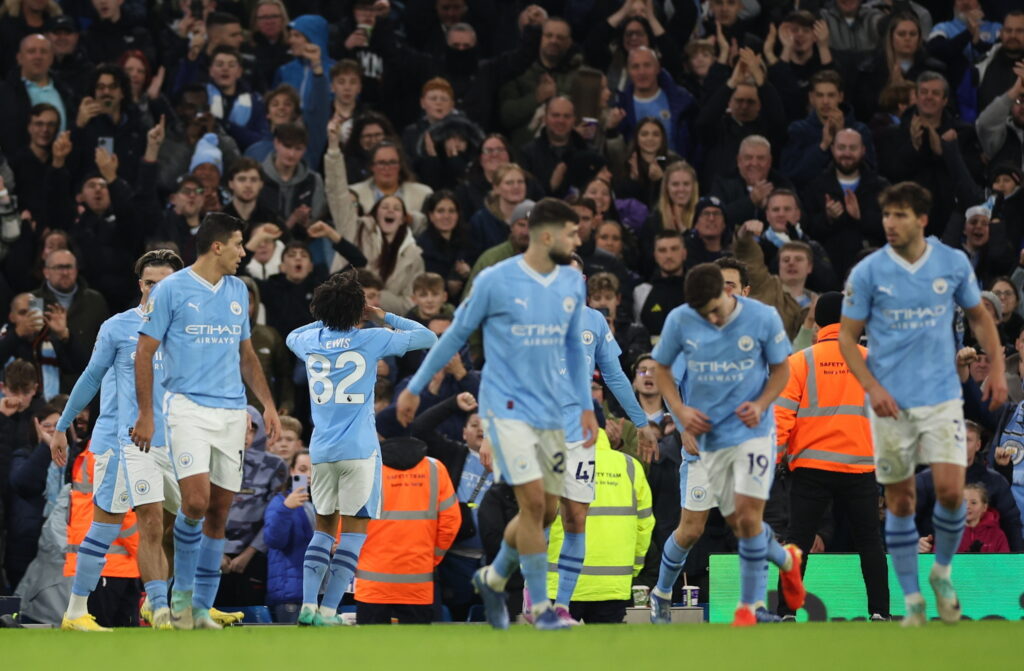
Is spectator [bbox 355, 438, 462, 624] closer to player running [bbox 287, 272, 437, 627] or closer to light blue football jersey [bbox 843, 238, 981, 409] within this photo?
player running [bbox 287, 272, 437, 627]

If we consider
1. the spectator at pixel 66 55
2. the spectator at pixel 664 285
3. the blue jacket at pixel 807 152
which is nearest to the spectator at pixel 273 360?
the spectator at pixel 664 285

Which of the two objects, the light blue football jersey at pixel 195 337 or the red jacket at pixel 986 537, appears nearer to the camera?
the light blue football jersey at pixel 195 337

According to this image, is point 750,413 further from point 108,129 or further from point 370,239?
point 108,129

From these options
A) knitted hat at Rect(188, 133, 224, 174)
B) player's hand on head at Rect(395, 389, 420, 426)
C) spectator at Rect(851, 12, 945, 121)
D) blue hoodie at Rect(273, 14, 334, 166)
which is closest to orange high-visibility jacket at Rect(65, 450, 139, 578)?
player's hand on head at Rect(395, 389, 420, 426)

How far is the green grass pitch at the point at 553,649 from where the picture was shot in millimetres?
8172

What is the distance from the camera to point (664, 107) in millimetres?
20219

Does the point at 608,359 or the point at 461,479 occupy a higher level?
the point at 608,359

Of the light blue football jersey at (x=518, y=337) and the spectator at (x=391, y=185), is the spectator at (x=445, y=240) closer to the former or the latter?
the spectator at (x=391, y=185)

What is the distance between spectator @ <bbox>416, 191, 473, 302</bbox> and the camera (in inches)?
701

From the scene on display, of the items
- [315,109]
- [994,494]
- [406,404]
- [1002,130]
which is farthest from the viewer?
[315,109]

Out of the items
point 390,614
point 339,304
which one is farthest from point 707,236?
point 339,304

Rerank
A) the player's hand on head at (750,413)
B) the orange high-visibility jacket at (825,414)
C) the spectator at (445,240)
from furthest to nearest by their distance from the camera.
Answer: the spectator at (445,240)
the orange high-visibility jacket at (825,414)
the player's hand on head at (750,413)

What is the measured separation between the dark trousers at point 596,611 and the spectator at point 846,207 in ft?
21.6

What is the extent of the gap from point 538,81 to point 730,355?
10.4m
